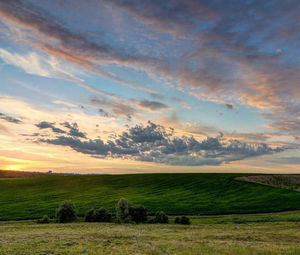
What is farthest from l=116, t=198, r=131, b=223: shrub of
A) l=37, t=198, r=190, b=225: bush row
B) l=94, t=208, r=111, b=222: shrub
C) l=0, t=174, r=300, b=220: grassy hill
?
l=0, t=174, r=300, b=220: grassy hill

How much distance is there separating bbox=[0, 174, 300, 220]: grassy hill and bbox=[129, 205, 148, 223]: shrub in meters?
8.49

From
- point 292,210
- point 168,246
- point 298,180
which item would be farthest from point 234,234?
point 298,180

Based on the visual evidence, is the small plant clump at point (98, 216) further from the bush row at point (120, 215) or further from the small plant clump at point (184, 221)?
the small plant clump at point (184, 221)

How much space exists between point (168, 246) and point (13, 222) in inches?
1493

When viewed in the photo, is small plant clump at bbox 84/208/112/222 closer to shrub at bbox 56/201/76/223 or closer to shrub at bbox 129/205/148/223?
shrub at bbox 56/201/76/223

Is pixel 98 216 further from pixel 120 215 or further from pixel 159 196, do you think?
pixel 159 196

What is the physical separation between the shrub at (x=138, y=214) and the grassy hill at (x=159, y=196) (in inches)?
334

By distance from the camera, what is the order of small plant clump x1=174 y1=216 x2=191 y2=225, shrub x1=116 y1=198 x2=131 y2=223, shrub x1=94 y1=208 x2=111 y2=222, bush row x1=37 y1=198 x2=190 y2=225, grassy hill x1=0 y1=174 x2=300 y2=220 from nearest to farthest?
small plant clump x1=174 y1=216 x2=191 y2=225 < bush row x1=37 y1=198 x2=190 y2=225 < shrub x1=116 y1=198 x2=131 y2=223 < shrub x1=94 y1=208 x2=111 y2=222 < grassy hill x1=0 y1=174 x2=300 y2=220

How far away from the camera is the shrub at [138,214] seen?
51.1m

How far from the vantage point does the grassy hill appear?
60.4 meters

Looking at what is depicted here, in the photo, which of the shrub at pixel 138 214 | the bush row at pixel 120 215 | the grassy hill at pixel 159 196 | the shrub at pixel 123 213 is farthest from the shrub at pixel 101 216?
the grassy hill at pixel 159 196

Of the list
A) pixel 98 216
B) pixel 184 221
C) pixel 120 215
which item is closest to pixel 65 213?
pixel 98 216

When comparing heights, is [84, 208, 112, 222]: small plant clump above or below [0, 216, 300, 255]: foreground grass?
below

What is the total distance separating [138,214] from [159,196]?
2473cm
